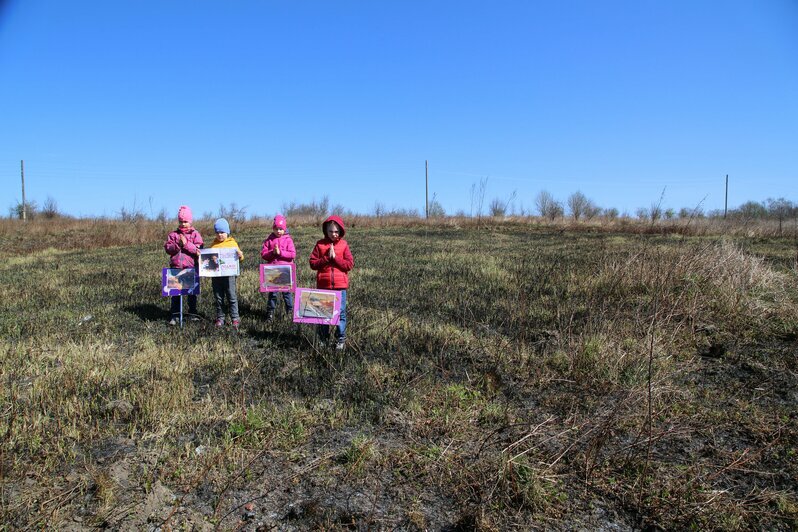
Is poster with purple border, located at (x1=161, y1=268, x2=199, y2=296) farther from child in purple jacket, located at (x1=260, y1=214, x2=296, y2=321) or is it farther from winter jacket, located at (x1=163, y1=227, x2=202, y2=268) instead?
child in purple jacket, located at (x1=260, y1=214, x2=296, y2=321)

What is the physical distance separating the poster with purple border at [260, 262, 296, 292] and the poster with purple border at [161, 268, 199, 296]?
1067 mm

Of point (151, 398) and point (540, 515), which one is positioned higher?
point (151, 398)

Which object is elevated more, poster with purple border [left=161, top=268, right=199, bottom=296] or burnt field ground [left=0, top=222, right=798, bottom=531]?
poster with purple border [left=161, top=268, right=199, bottom=296]

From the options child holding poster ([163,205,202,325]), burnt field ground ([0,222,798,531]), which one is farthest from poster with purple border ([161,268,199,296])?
burnt field ground ([0,222,798,531])

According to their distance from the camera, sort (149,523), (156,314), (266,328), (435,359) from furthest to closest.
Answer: (156,314), (266,328), (435,359), (149,523)

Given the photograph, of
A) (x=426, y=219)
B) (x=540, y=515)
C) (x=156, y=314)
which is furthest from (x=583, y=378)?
(x=426, y=219)

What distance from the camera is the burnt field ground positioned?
304cm

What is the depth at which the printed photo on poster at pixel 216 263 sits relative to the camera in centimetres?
696

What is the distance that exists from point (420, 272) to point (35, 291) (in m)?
8.10

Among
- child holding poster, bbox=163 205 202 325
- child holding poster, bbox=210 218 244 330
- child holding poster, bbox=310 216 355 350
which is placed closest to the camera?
child holding poster, bbox=310 216 355 350

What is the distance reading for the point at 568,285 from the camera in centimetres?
912

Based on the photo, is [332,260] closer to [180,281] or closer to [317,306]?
[317,306]

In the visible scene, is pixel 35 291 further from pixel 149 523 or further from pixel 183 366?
pixel 149 523

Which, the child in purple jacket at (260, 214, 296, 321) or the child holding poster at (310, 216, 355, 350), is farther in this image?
the child in purple jacket at (260, 214, 296, 321)
